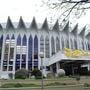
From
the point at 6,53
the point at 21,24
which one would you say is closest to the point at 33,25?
the point at 21,24

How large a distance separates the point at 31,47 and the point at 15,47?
401 cm

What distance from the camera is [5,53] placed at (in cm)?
5019

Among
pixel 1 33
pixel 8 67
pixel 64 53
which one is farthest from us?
pixel 1 33

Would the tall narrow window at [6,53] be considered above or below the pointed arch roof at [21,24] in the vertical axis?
below

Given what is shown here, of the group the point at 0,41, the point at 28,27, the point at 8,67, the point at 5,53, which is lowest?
the point at 8,67

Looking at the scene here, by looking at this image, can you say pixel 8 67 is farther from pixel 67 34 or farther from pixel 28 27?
pixel 67 34

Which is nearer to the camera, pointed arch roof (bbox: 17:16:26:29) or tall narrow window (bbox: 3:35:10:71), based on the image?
tall narrow window (bbox: 3:35:10:71)

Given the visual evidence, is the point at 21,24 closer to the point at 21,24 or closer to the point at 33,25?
the point at 21,24

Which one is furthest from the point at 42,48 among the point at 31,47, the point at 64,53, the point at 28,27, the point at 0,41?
the point at 64,53

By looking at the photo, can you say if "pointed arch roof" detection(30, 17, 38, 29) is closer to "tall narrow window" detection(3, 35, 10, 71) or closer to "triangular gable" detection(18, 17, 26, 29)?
"triangular gable" detection(18, 17, 26, 29)

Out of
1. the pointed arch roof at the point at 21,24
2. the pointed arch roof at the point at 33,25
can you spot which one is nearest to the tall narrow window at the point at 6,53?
the pointed arch roof at the point at 21,24

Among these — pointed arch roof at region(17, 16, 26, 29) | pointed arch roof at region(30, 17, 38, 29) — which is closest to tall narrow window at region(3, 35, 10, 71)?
pointed arch roof at region(17, 16, 26, 29)

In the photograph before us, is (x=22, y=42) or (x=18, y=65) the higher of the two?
(x=22, y=42)

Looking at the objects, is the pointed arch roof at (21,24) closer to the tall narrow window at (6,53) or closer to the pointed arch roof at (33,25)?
the pointed arch roof at (33,25)
